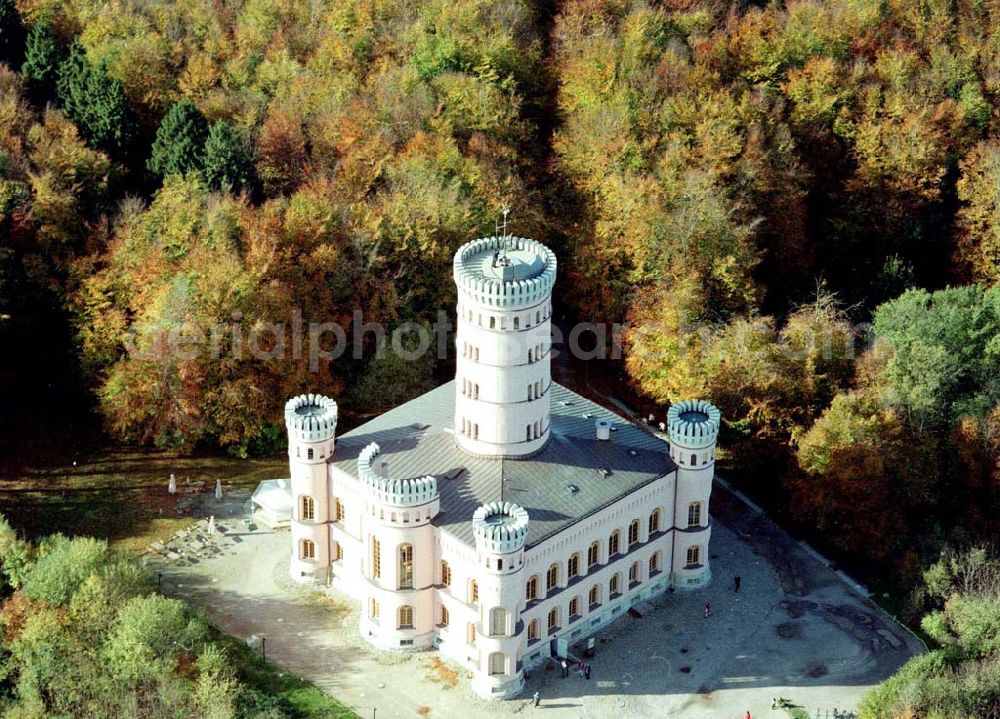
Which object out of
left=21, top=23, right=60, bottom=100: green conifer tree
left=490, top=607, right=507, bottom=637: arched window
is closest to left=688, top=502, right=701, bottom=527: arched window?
left=490, top=607, right=507, bottom=637: arched window

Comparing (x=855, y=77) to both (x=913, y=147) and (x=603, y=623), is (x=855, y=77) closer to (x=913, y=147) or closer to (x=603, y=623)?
(x=913, y=147)

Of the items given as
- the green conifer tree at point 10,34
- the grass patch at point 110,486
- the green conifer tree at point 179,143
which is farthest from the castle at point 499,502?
the green conifer tree at point 10,34

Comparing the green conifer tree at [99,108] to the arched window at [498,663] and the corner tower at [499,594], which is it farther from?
the arched window at [498,663]

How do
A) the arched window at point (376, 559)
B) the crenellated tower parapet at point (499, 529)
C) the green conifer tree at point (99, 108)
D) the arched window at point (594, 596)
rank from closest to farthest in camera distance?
1. the crenellated tower parapet at point (499, 529)
2. the arched window at point (376, 559)
3. the arched window at point (594, 596)
4. the green conifer tree at point (99, 108)

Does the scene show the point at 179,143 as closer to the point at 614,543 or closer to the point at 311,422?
the point at 311,422

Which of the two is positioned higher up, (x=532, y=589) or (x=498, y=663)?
(x=532, y=589)

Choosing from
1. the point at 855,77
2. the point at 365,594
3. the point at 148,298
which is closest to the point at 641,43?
the point at 855,77

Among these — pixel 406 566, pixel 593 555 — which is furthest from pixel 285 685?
pixel 593 555
